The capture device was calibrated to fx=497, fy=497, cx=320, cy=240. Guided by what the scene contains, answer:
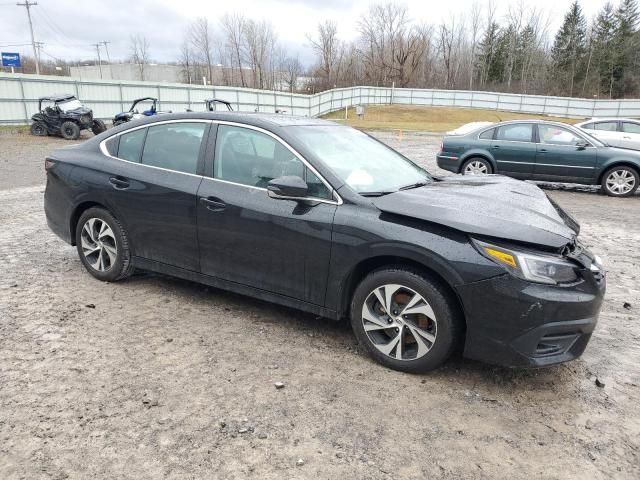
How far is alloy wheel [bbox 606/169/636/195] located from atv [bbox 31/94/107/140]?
17.7 m

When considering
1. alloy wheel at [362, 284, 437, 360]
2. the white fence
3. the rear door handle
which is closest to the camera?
alloy wheel at [362, 284, 437, 360]

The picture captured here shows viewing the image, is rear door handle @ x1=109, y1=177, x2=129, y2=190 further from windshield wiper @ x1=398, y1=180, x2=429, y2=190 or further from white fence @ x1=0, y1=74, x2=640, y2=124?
white fence @ x1=0, y1=74, x2=640, y2=124

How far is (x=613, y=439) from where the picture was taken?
8.72ft

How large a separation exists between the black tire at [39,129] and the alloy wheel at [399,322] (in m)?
20.7

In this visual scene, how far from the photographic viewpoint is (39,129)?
2020 centimetres

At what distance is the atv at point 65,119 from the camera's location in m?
19.4

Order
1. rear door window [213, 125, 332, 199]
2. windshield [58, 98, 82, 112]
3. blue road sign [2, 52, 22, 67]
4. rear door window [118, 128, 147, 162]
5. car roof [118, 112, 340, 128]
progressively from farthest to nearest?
blue road sign [2, 52, 22, 67]
windshield [58, 98, 82, 112]
rear door window [118, 128, 147, 162]
car roof [118, 112, 340, 128]
rear door window [213, 125, 332, 199]

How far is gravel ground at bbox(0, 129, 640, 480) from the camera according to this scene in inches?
96.0

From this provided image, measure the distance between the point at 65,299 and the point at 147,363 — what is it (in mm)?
1496

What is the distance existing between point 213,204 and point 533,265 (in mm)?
2314

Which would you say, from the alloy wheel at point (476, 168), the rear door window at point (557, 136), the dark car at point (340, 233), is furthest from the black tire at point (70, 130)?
the rear door window at point (557, 136)

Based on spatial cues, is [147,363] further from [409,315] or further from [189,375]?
[409,315]

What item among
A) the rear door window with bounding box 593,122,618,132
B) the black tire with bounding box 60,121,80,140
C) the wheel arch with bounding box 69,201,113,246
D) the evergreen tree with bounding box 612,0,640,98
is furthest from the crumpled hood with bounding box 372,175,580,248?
the evergreen tree with bounding box 612,0,640,98

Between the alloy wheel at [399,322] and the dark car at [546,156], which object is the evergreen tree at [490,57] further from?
the alloy wheel at [399,322]
